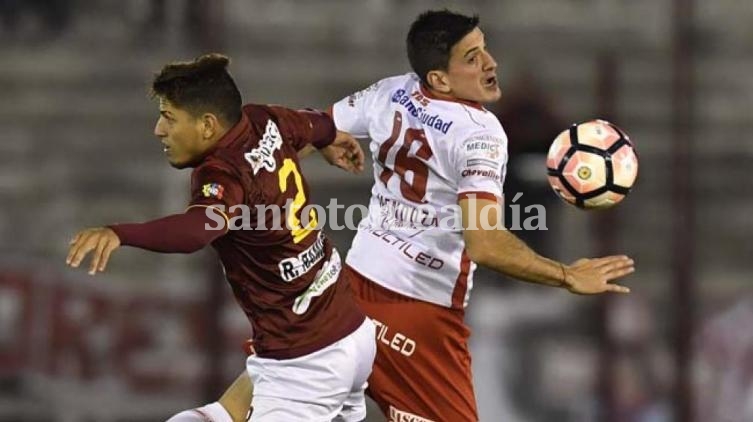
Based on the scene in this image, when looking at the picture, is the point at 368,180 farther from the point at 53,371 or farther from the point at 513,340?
the point at 53,371

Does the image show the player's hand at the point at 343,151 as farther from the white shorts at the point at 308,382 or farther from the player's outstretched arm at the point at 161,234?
the player's outstretched arm at the point at 161,234

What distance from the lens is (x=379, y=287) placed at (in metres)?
5.43

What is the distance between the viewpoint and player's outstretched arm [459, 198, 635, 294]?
4.97 metres

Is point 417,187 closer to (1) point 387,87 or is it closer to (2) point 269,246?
(1) point 387,87

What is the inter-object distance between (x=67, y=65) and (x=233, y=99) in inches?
137

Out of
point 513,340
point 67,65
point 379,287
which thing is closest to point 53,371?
point 67,65

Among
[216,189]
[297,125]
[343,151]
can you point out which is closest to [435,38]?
[343,151]

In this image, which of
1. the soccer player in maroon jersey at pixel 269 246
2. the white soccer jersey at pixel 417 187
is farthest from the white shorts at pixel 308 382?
the white soccer jersey at pixel 417 187

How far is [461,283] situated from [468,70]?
723 mm

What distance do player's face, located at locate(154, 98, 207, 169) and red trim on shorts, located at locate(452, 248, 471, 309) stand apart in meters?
1.18

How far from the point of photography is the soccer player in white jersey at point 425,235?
5309 millimetres

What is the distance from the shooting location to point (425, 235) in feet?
17.7

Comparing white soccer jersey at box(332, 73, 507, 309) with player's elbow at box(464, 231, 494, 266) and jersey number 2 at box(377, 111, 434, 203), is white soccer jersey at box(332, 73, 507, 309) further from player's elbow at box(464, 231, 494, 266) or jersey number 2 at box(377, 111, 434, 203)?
player's elbow at box(464, 231, 494, 266)

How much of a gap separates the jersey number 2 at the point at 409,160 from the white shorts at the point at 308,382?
0.67 meters
